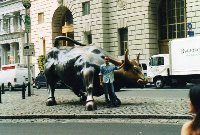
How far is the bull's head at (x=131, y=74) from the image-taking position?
16922mm

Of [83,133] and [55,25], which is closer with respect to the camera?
[83,133]

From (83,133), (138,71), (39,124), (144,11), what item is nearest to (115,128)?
(83,133)

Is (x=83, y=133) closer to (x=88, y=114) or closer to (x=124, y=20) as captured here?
(x=88, y=114)

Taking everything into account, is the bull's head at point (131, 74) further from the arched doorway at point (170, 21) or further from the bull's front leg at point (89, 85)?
the arched doorway at point (170, 21)

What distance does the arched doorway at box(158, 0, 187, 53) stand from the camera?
1585 inches

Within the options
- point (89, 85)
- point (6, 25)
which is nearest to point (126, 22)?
point (89, 85)

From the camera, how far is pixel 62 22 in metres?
55.4

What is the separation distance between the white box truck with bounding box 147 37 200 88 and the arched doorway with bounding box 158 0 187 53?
628cm

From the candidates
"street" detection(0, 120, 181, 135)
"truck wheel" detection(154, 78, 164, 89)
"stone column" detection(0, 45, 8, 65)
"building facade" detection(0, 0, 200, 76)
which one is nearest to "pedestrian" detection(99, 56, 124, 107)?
"street" detection(0, 120, 181, 135)

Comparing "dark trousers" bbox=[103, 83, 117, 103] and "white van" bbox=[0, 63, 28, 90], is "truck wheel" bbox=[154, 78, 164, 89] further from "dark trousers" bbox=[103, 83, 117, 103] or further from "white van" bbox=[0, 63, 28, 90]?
"dark trousers" bbox=[103, 83, 117, 103]

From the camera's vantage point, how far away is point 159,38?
42.6 metres

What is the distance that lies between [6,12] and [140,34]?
29215 mm

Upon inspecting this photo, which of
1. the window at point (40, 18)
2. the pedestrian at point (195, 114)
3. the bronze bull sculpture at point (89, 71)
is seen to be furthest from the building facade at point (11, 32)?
the pedestrian at point (195, 114)

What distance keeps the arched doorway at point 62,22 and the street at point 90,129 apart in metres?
39.9
